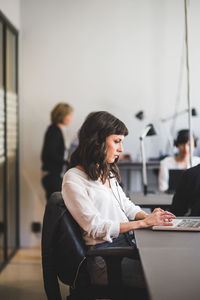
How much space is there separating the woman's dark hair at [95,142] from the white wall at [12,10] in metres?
2.31

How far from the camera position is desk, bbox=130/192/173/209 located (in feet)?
8.95

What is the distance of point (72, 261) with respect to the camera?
174cm

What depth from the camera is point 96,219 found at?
1813 mm

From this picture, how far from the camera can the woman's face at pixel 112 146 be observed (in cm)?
199

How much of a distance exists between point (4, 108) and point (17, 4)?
4.14 ft

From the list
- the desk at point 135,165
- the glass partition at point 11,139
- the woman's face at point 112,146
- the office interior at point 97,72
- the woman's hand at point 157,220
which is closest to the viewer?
the woman's hand at point 157,220

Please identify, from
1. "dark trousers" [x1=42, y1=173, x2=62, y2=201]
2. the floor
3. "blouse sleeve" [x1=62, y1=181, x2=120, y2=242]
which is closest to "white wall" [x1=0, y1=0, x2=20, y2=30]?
"dark trousers" [x1=42, y1=173, x2=62, y2=201]

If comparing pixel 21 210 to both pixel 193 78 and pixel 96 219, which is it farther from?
pixel 96 219

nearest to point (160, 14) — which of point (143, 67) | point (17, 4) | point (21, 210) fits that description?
point (143, 67)

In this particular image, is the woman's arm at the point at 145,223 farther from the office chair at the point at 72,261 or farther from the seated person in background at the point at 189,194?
the seated person in background at the point at 189,194

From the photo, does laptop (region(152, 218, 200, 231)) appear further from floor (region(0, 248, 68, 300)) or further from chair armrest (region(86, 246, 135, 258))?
floor (region(0, 248, 68, 300))

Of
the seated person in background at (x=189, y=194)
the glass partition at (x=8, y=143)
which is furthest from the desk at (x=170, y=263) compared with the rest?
the glass partition at (x=8, y=143)

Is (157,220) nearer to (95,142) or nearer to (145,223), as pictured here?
(145,223)

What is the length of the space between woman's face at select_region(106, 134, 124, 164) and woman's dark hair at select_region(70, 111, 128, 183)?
0.02m
